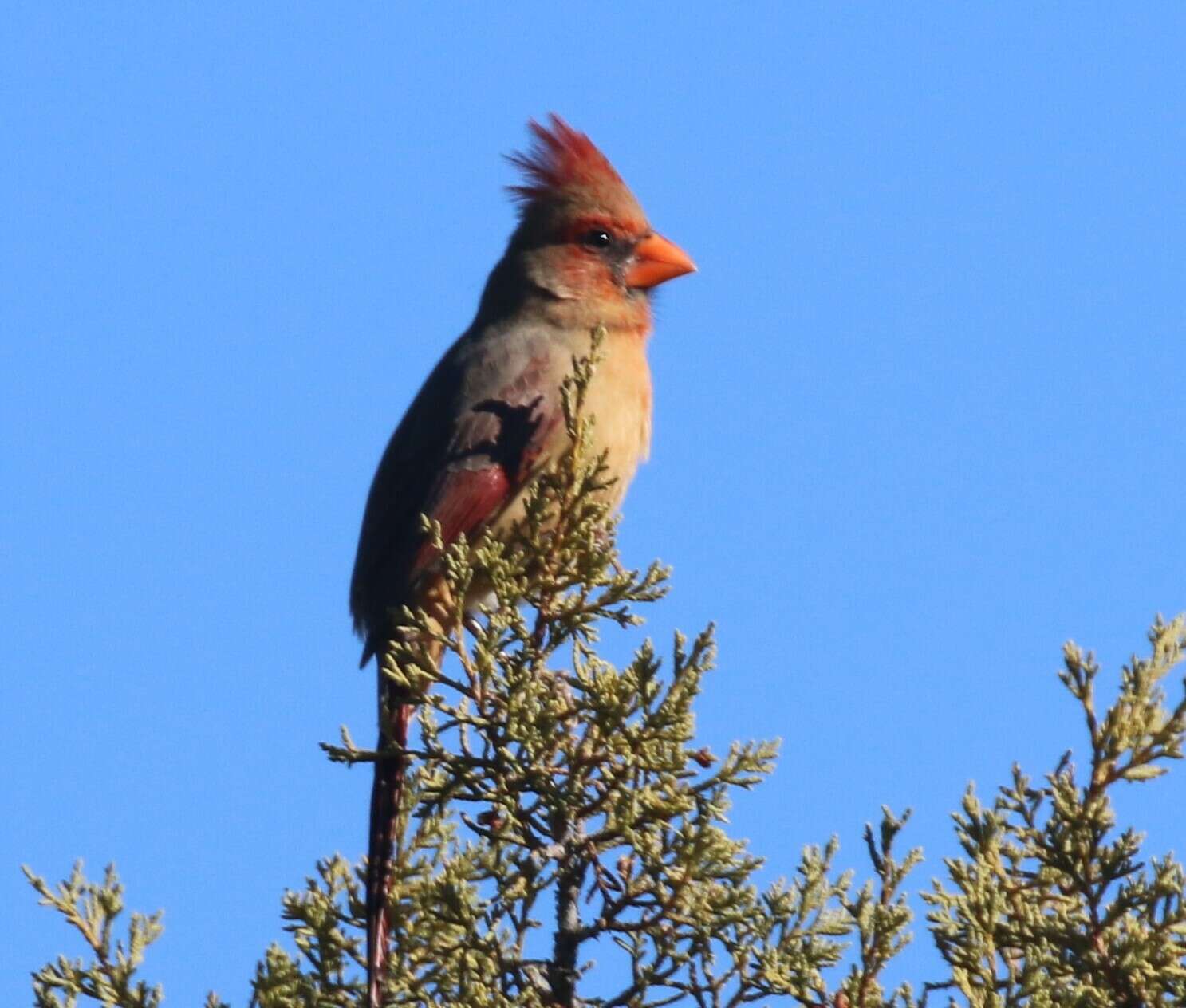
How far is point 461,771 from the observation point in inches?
118

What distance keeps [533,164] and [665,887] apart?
8.64ft

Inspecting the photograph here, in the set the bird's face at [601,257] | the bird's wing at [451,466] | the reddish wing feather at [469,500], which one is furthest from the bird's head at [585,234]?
the reddish wing feather at [469,500]

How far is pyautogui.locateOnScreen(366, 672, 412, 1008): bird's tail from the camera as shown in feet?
10.3

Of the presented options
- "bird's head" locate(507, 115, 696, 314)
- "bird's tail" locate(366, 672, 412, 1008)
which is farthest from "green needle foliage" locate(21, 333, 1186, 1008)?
"bird's head" locate(507, 115, 696, 314)

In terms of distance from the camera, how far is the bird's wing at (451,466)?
413 centimetres

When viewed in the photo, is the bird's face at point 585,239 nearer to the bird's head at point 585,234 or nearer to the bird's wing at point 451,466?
the bird's head at point 585,234

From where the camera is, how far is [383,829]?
352 centimetres

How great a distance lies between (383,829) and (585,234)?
2011 mm

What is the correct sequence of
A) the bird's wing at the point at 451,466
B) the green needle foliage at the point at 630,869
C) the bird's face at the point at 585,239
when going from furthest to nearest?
the bird's face at the point at 585,239
the bird's wing at the point at 451,466
the green needle foliage at the point at 630,869

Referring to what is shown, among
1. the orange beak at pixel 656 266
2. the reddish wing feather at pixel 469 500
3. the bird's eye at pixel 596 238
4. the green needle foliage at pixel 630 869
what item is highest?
the bird's eye at pixel 596 238

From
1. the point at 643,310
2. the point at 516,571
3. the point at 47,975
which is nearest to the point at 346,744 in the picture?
the point at 516,571

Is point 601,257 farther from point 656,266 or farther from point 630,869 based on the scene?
point 630,869

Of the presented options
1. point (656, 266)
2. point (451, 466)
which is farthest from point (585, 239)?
point (451, 466)

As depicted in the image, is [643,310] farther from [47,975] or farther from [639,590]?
[47,975]
